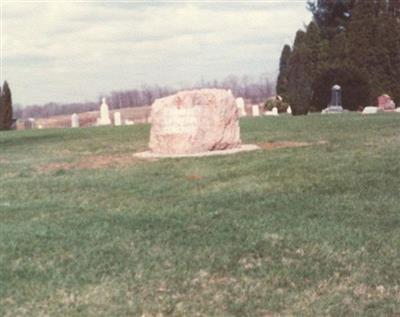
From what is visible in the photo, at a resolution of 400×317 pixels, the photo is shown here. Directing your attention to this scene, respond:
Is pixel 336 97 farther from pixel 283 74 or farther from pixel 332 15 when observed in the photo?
pixel 332 15

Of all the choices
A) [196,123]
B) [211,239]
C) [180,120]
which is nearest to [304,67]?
[180,120]

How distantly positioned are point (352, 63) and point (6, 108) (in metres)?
20.0

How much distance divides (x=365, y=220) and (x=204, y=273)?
7.44 feet

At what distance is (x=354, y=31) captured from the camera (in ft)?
130

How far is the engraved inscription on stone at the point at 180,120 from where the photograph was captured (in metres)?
14.7

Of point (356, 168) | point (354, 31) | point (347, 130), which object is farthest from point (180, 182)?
point (354, 31)

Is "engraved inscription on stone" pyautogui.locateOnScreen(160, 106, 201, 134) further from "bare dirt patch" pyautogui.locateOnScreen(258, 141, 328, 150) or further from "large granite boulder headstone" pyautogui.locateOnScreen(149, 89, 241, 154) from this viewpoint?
"bare dirt patch" pyautogui.locateOnScreen(258, 141, 328, 150)

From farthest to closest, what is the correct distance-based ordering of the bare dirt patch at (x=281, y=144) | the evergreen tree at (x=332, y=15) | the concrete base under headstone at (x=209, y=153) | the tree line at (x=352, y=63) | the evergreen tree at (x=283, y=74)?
the evergreen tree at (x=332, y=15) → the evergreen tree at (x=283, y=74) → the tree line at (x=352, y=63) → the bare dirt patch at (x=281, y=144) → the concrete base under headstone at (x=209, y=153)

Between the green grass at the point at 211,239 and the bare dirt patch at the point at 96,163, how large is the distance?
1.22 metres

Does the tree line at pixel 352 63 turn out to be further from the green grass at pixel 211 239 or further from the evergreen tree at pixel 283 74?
the green grass at pixel 211 239

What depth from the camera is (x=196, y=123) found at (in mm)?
14727

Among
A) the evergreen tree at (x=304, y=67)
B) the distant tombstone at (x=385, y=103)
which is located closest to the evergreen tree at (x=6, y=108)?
the evergreen tree at (x=304, y=67)

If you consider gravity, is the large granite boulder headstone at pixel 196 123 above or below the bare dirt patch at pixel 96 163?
above

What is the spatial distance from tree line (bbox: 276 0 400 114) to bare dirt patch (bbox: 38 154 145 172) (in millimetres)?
20468
